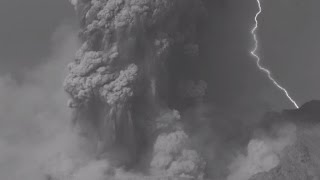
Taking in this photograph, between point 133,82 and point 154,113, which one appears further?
point 154,113

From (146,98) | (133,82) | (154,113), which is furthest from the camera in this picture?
(154,113)

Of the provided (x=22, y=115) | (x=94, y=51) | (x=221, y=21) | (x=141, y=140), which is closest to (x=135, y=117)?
(x=141, y=140)

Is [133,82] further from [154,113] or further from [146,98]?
[154,113]

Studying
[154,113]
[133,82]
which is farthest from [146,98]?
[133,82]

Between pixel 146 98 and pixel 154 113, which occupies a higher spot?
pixel 146 98

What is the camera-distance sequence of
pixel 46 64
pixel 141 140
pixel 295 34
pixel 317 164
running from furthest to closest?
pixel 46 64
pixel 295 34
pixel 141 140
pixel 317 164

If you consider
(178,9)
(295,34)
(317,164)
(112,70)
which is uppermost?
(295,34)

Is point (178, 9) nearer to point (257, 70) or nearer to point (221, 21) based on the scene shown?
point (221, 21)

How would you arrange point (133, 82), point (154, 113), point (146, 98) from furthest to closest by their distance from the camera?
point (154, 113), point (146, 98), point (133, 82)
